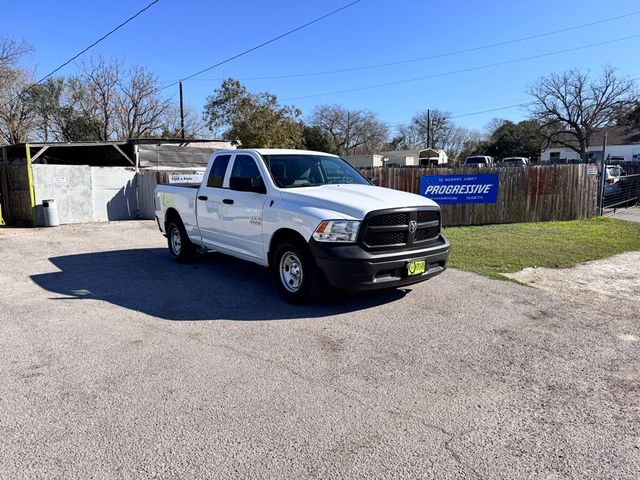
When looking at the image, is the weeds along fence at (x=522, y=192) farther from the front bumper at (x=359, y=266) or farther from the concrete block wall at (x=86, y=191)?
the concrete block wall at (x=86, y=191)

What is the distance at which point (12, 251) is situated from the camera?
34.3ft

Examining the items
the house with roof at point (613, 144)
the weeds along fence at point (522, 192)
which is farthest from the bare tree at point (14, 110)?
the house with roof at point (613, 144)

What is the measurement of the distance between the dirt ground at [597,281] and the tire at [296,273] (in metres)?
3.42

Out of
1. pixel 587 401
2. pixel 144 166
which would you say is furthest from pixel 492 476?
pixel 144 166

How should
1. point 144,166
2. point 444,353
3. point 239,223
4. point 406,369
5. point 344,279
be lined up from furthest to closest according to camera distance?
point 144,166, point 239,223, point 344,279, point 444,353, point 406,369

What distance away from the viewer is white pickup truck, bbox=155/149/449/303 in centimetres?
546

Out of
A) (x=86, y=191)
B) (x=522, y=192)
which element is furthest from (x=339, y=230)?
(x=86, y=191)

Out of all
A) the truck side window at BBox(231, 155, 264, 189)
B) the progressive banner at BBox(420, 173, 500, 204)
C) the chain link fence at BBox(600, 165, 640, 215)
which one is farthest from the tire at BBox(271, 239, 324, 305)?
the chain link fence at BBox(600, 165, 640, 215)

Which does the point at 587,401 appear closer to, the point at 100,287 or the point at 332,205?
the point at 332,205

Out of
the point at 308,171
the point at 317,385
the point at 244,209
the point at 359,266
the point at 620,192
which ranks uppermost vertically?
the point at 308,171

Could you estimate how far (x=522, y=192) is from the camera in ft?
46.1

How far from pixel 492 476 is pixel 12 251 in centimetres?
1096

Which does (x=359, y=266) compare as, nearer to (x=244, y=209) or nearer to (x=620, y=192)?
(x=244, y=209)

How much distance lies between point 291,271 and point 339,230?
0.97 m
